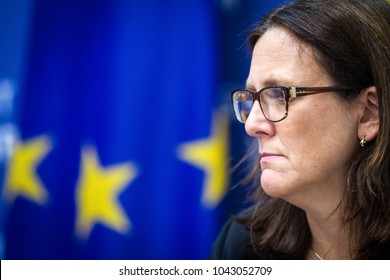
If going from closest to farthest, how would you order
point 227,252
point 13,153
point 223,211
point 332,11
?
point 332,11, point 227,252, point 13,153, point 223,211

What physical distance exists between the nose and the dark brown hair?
0.62 ft

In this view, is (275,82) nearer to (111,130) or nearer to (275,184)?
(275,184)

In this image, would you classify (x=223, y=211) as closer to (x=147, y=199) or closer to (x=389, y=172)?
(x=147, y=199)

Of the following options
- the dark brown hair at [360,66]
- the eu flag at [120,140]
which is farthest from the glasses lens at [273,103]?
the eu flag at [120,140]

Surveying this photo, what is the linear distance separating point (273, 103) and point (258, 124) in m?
0.06

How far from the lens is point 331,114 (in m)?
1.18

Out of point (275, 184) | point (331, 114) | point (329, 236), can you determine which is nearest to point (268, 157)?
point (275, 184)

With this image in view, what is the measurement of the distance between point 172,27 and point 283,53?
43.2 inches

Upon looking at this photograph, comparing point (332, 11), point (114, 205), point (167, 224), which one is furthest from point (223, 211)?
point (332, 11)

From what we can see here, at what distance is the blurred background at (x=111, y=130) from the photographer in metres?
2.17

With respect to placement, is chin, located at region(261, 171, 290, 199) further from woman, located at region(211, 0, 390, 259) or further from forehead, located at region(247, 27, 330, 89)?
forehead, located at region(247, 27, 330, 89)

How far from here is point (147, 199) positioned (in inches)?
86.6

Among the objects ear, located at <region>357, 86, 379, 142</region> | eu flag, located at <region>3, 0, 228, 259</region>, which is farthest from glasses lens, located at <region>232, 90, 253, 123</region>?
eu flag, located at <region>3, 0, 228, 259</region>

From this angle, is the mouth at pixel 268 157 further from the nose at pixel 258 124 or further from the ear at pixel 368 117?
the ear at pixel 368 117
